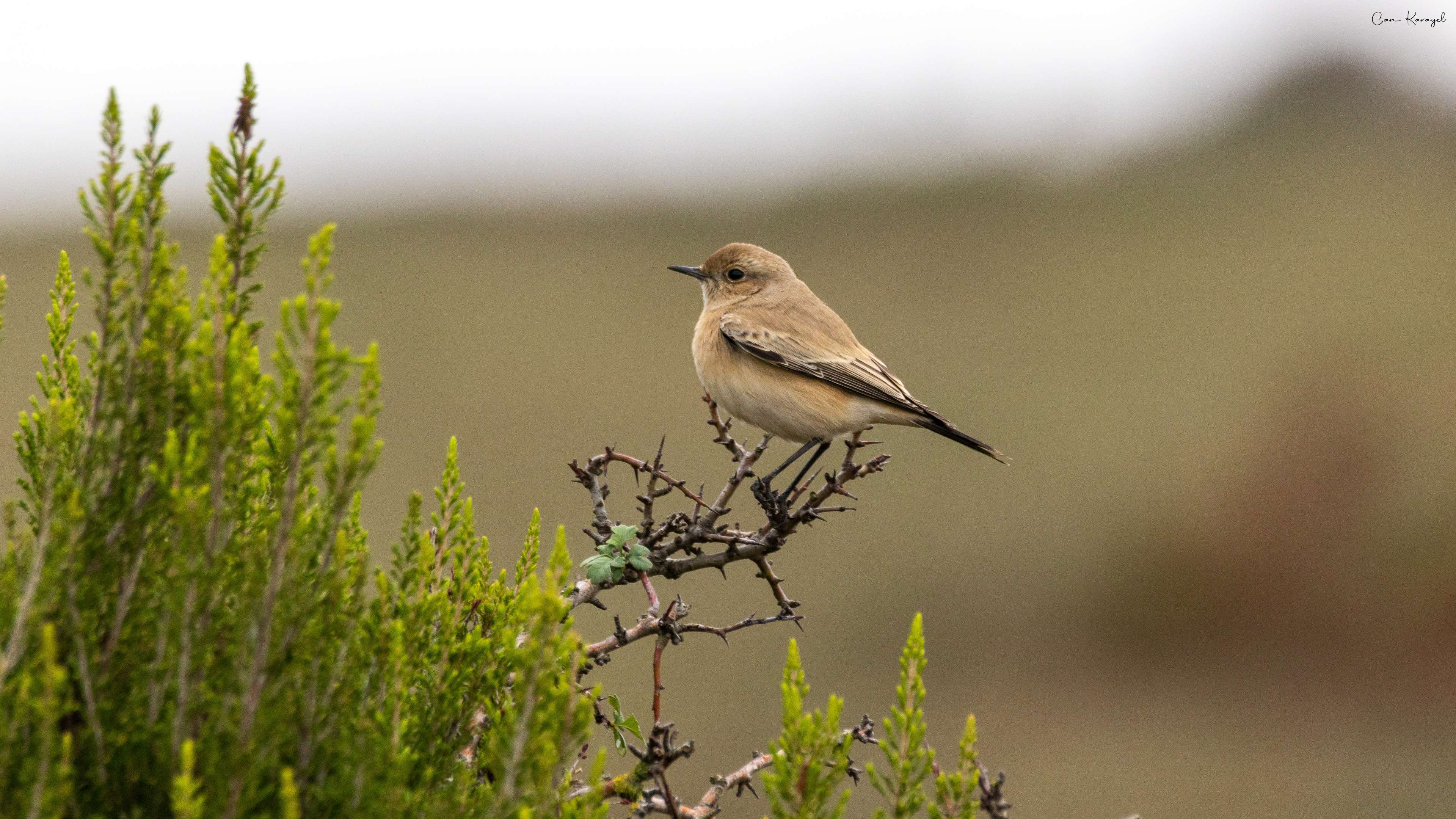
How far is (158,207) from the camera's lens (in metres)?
2.01

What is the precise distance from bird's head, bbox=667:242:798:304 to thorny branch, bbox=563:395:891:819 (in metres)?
3.20

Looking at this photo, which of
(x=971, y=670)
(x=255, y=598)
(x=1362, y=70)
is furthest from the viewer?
(x=1362, y=70)

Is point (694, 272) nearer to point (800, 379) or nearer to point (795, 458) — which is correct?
point (800, 379)

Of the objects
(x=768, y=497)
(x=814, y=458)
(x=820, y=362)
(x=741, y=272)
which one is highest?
(x=741, y=272)

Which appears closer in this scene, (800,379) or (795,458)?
(795,458)

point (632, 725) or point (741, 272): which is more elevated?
point (741, 272)

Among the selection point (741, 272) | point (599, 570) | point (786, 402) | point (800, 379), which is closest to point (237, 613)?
point (599, 570)

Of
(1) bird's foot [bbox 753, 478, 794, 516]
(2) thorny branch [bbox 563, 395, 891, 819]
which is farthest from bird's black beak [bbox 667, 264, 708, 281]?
(2) thorny branch [bbox 563, 395, 891, 819]

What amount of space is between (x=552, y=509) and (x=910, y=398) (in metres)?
7.74

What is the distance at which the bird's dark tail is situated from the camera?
5.62 metres

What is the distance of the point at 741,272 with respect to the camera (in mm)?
7117

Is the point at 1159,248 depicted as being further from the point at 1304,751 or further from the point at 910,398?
the point at 910,398

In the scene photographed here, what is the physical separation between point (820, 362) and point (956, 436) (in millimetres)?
969

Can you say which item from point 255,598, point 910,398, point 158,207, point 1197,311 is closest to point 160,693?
point 255,598
